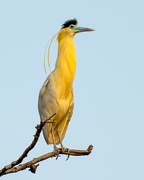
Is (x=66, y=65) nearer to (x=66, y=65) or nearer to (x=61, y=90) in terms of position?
(x=66, y=65)

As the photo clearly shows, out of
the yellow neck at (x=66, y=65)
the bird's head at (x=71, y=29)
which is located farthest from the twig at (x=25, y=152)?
the bird's head at (x=71, y=29)

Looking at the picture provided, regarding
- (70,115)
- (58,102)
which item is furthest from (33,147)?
(70,115)

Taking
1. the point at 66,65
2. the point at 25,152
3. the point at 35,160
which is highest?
the point at 66,65

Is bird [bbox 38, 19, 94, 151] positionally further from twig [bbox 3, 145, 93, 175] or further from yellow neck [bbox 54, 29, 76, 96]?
twig [bbox 3, 145, 93, 175]

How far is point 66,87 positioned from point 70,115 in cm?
61

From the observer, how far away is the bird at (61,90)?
7125 mm

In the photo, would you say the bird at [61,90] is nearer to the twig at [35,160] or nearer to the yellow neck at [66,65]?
the yellow neck at [66,65]

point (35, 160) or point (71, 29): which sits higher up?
point (71, 29)

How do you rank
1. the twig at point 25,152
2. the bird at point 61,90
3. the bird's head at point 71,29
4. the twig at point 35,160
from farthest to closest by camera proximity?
the bird's head at point 71,29 → the bird at point 61,90 → the twig at point 35,160 → the twig at point 25,152

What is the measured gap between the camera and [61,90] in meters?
7.18

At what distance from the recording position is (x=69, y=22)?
25.2 ft

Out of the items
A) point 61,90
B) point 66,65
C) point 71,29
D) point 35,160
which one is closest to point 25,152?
point 35,160

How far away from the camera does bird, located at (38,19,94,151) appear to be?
7.12 meters

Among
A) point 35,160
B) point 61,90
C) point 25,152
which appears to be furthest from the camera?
point 61,90
